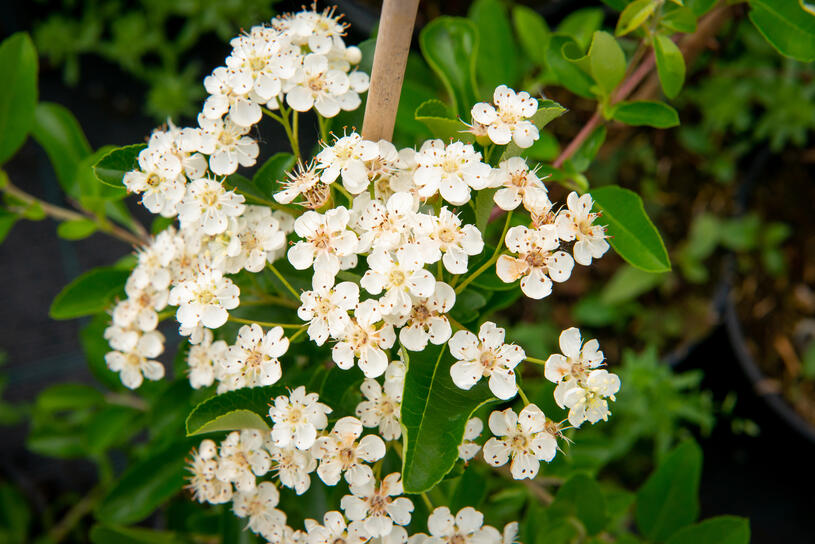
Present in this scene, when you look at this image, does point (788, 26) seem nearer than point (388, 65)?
No

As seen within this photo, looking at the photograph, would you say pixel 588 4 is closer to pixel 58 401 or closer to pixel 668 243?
pixel 668 243

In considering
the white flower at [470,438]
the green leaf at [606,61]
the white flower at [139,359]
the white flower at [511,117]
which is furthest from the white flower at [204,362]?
the green leaf at [606,61]

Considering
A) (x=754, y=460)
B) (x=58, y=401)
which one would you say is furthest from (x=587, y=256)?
(x=754, y=460)

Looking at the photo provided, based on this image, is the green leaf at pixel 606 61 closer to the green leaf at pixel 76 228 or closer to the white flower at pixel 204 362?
the white flower at pixel 204 362

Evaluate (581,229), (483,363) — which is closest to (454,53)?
(581,229)

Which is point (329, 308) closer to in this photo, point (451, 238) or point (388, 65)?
point (451, 238)
